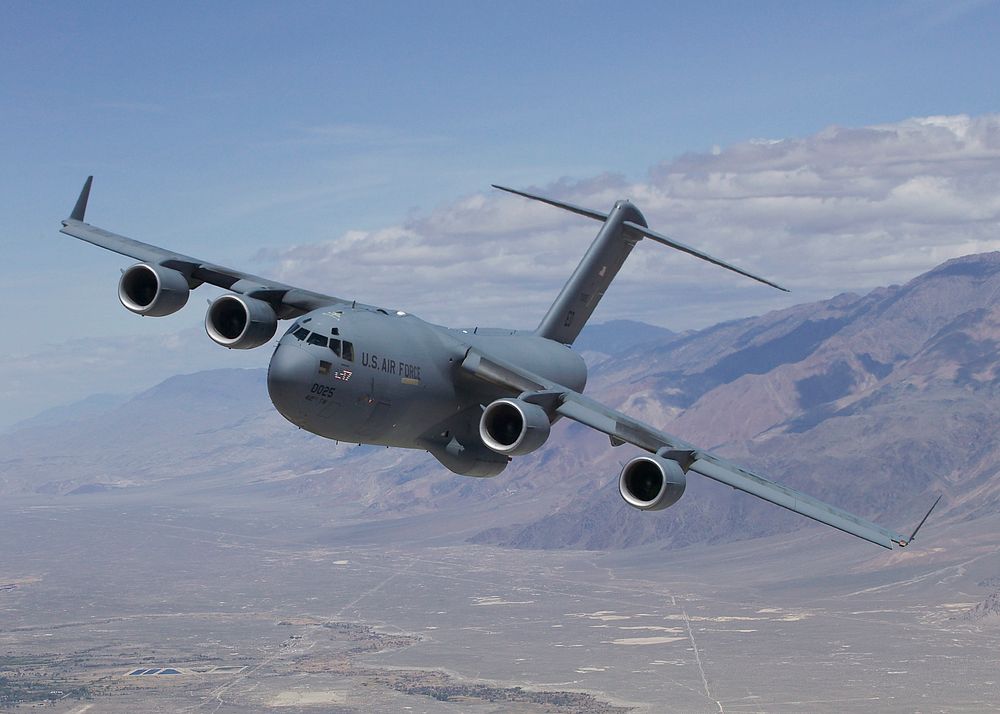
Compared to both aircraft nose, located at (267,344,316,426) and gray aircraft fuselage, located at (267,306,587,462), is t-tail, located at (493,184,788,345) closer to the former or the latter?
gray aircraft fuselage, located at (267,306,587,462)

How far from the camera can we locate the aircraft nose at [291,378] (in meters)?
31.3

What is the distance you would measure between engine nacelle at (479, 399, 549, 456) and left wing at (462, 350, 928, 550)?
0.90 meters

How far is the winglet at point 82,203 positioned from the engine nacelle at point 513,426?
585 inches

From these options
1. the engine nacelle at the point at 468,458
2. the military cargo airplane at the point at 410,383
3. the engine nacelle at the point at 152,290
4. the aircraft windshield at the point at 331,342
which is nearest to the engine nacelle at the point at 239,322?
the military cargo airplane at the point at 410,383

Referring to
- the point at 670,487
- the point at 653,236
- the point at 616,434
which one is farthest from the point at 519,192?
the point at 670,487

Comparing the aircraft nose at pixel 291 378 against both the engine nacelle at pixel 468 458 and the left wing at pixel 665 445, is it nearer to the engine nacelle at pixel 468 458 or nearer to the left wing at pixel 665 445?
the left wing at pixel 665 445

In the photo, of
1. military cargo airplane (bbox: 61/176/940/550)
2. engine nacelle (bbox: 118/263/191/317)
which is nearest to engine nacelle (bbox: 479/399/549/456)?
military cargo airplane (bbox: 61/176/940/550)

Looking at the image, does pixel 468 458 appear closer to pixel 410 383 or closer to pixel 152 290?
pixel 410 383

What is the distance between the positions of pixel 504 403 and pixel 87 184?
1524cm

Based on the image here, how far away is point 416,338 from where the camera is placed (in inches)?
1417

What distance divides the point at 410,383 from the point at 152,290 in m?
8.06

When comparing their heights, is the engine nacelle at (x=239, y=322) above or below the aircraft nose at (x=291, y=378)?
above

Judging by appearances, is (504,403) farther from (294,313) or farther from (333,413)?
(294,313)

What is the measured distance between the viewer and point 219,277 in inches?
1526
